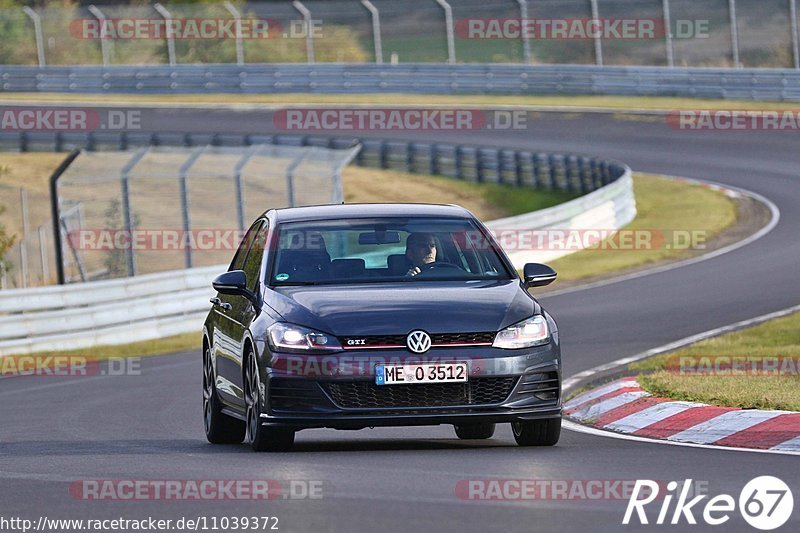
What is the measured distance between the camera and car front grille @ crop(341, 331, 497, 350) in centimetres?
905

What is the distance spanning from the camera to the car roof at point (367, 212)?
34.4 ft

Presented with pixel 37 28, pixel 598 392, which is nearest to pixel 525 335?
pixel 598 392

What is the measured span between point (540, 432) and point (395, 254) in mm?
1507

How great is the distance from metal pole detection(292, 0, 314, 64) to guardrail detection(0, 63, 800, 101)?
841 mm

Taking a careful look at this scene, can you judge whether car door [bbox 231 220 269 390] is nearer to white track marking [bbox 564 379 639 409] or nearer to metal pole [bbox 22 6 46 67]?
white track marking [bbox 564 379 639 409]

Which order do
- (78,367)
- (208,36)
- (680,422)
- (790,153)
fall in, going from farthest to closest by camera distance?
(208,36)
(790,153)
(78,367)
(680,422)

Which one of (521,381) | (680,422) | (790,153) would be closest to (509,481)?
(521,381)

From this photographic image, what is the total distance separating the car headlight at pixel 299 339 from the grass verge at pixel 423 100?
33513mm

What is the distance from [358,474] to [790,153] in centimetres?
2972

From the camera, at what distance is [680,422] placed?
1055 centimetres

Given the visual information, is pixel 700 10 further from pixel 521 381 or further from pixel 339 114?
pixel 521 381

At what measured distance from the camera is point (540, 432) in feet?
31.5

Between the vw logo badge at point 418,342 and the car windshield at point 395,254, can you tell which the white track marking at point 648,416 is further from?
the vw logo badge at point 418,342

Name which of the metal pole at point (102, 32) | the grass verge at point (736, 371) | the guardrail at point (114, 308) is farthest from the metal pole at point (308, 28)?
the grass verge at point (736, 371)
